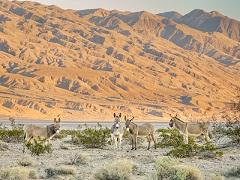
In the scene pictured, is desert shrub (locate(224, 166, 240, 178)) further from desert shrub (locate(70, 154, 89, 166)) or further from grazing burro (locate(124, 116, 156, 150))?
grazing burro (locate(124, 116, 156, 150))

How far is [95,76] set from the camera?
433 ft

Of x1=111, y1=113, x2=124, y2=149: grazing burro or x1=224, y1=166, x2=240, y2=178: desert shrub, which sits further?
x1=111, y1=113, x2=124, y2=149: grazing burro

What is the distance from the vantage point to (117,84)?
134 metres

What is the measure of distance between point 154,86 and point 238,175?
415ft

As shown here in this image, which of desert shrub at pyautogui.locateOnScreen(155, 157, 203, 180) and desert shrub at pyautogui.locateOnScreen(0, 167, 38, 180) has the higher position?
desert shrub at pyautogui.locateOnScreen(155, 157, 203, 180)

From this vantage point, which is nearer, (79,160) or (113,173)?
(113,173)

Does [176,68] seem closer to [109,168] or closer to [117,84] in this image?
[117,84]

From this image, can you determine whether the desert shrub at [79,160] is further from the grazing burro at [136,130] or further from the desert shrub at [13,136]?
the desert shrub at [13,136]

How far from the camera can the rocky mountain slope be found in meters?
115

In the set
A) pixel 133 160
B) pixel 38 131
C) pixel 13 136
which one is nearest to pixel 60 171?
pixel 133 160

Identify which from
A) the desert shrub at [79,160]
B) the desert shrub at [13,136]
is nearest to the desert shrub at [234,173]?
the desert shrub at [79,160]

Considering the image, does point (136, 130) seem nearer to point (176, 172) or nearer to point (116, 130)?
point (116, 130)

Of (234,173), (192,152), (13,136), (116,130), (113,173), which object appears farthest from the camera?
(13,136)

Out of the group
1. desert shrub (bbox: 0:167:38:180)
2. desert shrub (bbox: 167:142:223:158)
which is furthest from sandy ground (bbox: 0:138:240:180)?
desert shrub (bbox: 0:167:38:180)
